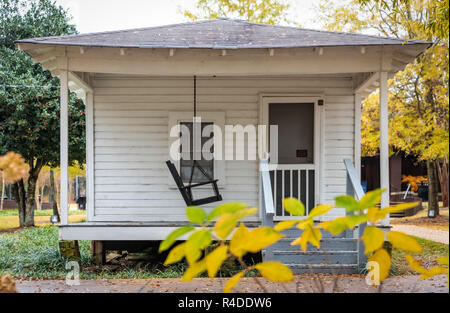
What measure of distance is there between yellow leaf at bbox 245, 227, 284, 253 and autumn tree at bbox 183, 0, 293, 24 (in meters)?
16.8

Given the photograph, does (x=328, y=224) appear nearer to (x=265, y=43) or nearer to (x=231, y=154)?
(x=265, y=43)

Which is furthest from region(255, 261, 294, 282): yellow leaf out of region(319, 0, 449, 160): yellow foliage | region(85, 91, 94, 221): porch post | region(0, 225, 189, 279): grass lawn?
region(319, 0, 449, 160): yellow foliage

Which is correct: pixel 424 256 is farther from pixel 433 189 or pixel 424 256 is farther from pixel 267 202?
pixel 433 189

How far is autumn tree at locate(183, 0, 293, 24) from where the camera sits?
1742 centimetres

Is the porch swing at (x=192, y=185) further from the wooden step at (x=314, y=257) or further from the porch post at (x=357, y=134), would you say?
the porch post at (x=357, y=134)

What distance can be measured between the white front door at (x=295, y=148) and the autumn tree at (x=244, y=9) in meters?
10.9

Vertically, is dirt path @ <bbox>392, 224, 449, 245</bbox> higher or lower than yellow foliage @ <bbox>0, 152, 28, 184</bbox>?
lower

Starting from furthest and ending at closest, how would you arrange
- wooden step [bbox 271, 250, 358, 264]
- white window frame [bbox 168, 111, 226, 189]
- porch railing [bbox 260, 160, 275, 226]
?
white window frame [bbox 168, 111, 226, 189]
wooden step [bbox 271, 250, 358, 264]
porch railing [bbox 260, 160, 275, 226]

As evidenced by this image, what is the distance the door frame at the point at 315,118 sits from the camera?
7.23m

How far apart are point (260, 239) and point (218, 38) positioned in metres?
5.28

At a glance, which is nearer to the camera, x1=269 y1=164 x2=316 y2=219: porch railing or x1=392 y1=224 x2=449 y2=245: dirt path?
x1=269 y1=164 x2=316 y2=219: porch railing

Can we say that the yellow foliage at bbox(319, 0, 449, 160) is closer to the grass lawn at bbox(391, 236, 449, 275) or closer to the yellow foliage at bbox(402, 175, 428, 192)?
the grass lawn at bbox(391, 236, 449, 275)

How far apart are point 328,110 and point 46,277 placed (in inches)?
190

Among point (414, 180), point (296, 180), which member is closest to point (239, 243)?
point (296, 180)
